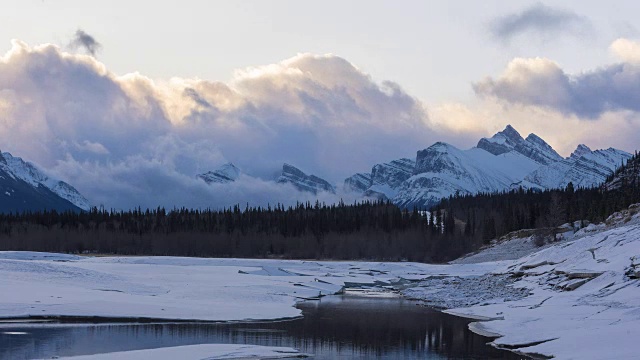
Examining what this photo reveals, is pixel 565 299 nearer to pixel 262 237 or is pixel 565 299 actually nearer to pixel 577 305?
pixel 577 305

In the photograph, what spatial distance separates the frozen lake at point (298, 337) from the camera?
1289 inches

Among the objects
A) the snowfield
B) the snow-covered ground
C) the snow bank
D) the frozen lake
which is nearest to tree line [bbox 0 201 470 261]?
the snowfield

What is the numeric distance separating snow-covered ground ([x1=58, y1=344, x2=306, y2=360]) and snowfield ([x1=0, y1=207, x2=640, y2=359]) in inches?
405

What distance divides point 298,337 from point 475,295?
26113mm

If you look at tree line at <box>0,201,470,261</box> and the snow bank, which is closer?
the snow bank

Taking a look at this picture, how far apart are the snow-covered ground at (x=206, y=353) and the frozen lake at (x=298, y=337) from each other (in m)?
1.25

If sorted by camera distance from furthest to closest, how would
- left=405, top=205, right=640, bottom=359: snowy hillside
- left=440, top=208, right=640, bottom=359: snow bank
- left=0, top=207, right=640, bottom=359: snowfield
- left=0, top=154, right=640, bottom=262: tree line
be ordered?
left=0, top=154, right=640, bottom=262: tree line, left=0, top=207, right=640, bottom=359: snowfield, left=405, top=205, right=640, bottom=359: snowy hillside, left=440, top=208, right=640, bottom=359: snow bank

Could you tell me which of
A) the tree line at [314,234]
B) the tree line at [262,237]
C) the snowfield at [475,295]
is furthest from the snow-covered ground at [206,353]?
the tree line at [262,237]

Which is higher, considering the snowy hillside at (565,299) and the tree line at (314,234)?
the tree line at (314,234)

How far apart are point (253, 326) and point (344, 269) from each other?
2501 inches

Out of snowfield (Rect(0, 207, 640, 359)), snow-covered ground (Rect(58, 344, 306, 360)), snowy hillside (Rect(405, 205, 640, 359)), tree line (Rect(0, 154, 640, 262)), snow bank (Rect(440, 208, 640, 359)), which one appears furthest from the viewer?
tree line (Rect(0, 154, 640, 262))

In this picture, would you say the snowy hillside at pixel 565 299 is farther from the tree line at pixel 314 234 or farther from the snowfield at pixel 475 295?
the tree line at pixel 314 234

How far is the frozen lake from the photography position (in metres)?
32.8

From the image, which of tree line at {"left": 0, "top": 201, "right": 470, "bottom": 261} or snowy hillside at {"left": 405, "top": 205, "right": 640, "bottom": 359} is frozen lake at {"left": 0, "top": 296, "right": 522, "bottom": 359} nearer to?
snowy hillside at {"left": 405, "top": 205, "right": 640, "bottom": 359}
